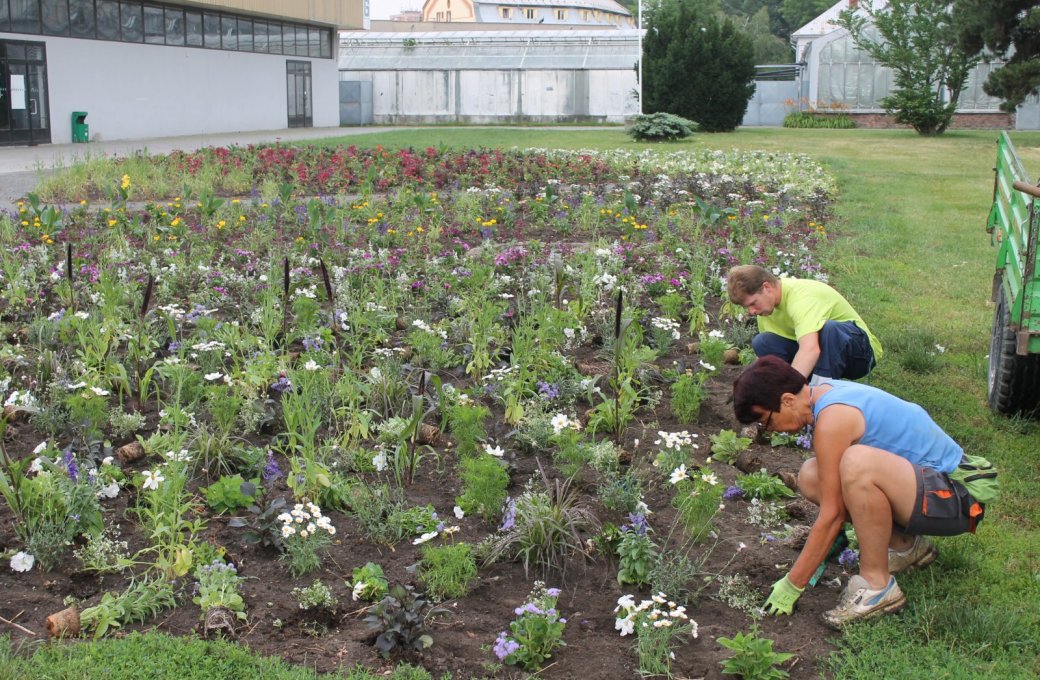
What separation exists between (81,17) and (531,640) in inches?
1042

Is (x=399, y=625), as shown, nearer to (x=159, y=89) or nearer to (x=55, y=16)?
(x=55, y=16)

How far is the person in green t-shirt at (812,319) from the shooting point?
4711mm

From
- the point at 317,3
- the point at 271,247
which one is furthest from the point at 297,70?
the point at 271,247

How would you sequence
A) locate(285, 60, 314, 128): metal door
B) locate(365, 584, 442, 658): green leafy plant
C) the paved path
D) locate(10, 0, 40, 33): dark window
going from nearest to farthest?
locate(365, 584, 442, 658): green leafy plant → the paved path → locate(10, 0, 40, 33): dark window → locate(285, 60, 314, 128): metal door

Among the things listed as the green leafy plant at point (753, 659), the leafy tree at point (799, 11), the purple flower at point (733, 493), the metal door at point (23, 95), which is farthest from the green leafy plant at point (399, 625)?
the leafy tree at point (799, 11)

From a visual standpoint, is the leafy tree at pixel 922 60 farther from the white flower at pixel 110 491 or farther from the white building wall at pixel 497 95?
the white flower at pixel 110 491

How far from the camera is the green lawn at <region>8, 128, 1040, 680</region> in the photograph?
3277 millimetres

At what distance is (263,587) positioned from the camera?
142 inches

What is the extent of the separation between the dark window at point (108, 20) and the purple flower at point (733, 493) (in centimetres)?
2627

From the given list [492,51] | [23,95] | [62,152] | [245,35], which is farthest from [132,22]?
[492,51]

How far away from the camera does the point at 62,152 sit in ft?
73.0

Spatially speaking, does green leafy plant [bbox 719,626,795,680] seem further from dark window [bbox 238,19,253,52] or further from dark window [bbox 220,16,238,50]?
dark window [bbox 238,19,253,52]

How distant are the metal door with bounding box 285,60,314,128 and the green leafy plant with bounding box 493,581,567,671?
34.5 m

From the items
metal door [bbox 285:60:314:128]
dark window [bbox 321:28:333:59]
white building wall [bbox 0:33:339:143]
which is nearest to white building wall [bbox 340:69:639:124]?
dark window [bbox 321:28:333:59]
